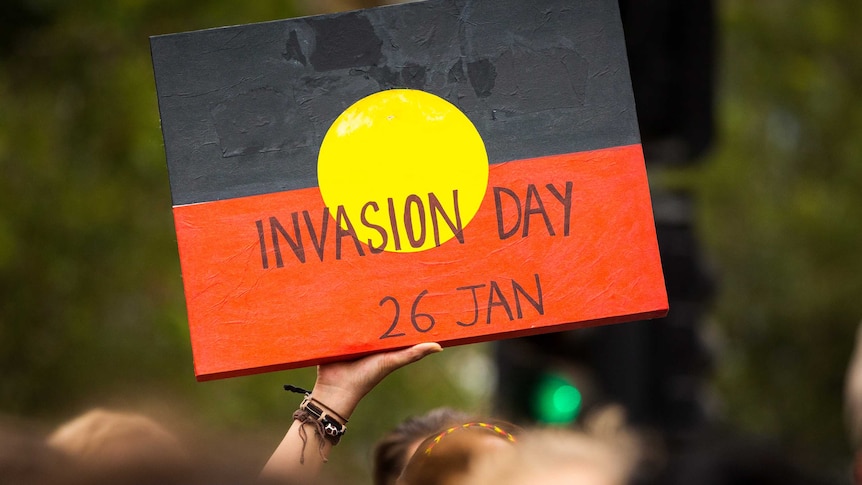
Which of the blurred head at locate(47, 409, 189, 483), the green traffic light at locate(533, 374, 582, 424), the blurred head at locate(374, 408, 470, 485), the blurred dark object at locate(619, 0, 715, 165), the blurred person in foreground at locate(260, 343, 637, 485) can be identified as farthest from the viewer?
the green traffic light at locate(533, 374, 582, 424)

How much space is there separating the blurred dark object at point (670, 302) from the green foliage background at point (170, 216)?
394 mm

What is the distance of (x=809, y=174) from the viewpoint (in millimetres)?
13094

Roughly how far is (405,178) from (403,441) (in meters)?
0.78

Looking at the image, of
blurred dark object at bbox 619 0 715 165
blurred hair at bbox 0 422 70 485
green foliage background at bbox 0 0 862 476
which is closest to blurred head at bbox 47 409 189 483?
blurred hair at bbox 0 422 70 485

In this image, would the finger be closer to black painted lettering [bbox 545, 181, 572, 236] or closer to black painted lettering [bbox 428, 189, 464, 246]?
black painted lettering [bbox 428, 189, 464, 246]

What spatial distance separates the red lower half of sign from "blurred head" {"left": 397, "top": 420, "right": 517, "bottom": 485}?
0.20 meters

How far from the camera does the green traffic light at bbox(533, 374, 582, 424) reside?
6785 mm

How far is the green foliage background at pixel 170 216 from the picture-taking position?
6.85 m

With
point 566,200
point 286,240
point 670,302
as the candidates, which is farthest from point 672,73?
point 286,240

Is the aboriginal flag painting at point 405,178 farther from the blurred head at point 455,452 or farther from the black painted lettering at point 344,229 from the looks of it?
the blurred head at point 455,452

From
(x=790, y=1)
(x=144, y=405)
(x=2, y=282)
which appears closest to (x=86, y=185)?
(x=2, y=282)

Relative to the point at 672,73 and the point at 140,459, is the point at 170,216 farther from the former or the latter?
the point at 140,459

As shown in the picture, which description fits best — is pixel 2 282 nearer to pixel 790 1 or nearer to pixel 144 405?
pixel 144 405

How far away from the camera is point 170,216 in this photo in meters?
8.30
